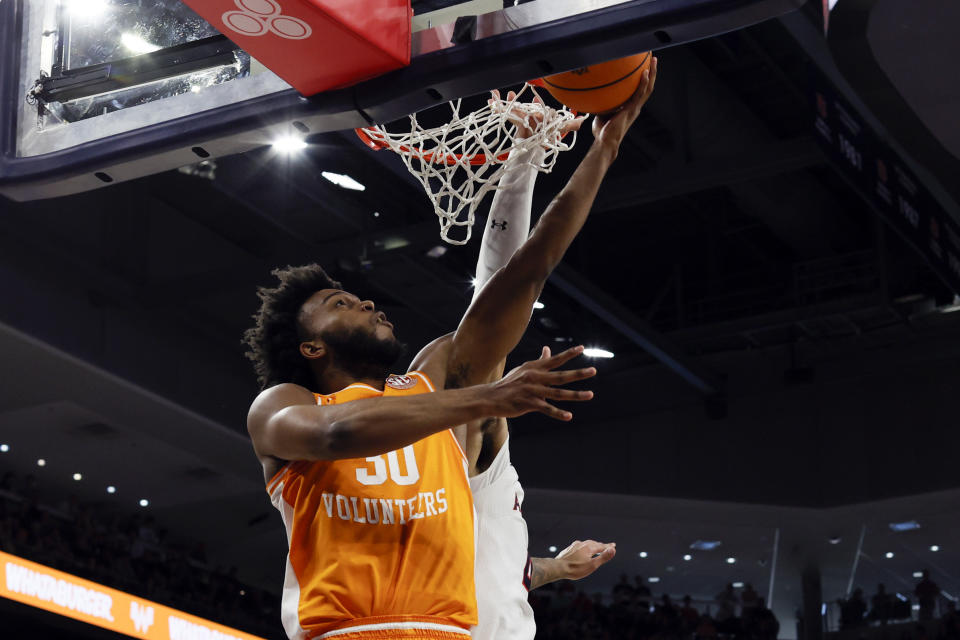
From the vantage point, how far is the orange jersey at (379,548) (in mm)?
2512

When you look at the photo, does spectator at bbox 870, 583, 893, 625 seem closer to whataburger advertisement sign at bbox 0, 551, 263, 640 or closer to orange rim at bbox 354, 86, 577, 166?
whataburger advertisement sign at bbox 0, 551, 263, 640

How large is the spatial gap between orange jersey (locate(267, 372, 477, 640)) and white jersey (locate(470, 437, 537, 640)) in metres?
0.33

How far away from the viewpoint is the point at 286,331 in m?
3.05

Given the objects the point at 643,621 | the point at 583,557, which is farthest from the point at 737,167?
the point at 643,621

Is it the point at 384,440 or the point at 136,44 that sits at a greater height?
the point at 136,44

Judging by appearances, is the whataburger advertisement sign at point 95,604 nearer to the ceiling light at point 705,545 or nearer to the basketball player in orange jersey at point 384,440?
the ceiling light at point 705,545

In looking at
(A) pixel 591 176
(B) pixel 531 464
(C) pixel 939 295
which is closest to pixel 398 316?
(B) pixel 531 464

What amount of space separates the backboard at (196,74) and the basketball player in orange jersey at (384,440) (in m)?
0.43

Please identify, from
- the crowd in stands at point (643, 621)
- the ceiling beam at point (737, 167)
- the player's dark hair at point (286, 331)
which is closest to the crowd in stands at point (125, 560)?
the crowd in stands at point (643, 621)

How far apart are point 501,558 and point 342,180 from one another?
845cm

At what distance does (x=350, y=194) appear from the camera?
38.2 feet

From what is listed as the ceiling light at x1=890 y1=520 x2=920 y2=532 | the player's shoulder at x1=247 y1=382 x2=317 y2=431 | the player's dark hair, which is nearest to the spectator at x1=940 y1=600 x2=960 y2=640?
the ceiling light at x1=890 y1=520 x2=920 y2=532

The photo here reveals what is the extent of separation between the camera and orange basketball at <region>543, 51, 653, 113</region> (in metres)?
3.14

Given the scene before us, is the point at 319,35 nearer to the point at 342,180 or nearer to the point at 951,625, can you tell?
the point at 342,180
